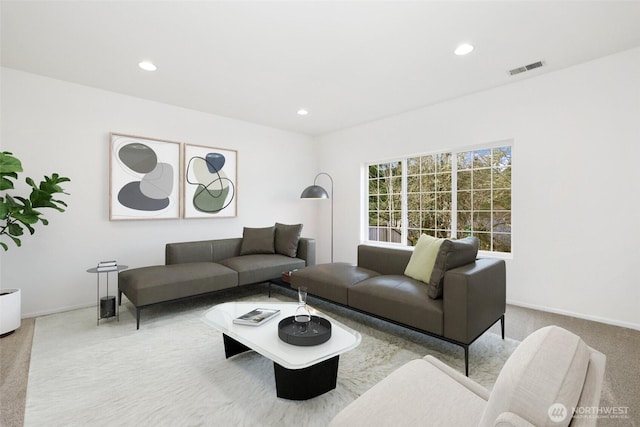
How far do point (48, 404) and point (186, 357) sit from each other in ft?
2.64

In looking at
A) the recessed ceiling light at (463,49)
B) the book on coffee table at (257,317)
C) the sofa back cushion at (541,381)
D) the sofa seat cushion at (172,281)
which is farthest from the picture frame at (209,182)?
the sofa back cushion at (541,381)

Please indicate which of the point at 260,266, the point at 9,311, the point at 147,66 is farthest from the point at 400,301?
the point at 9,311

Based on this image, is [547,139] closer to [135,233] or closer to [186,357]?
[186,357]

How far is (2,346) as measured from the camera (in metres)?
2.56

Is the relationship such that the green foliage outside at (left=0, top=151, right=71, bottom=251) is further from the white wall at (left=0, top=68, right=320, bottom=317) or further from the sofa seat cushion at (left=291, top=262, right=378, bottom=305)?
the sofa seat cushion at (left=291, top=262, right=378, bottom=305)

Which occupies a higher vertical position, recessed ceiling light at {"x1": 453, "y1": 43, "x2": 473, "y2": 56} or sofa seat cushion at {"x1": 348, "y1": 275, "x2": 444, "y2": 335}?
recessed ceiling light at {"x1": 453, "y1": 43, "x2": 473, "y2": 56}

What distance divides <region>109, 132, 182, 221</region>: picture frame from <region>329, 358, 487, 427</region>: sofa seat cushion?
152 inches

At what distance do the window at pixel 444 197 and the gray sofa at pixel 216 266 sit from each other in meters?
1.54

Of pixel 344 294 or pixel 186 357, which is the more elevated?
pixel 344 294

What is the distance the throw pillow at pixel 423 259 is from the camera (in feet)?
9.38

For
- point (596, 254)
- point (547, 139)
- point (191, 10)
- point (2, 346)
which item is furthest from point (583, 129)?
point (2, 346)

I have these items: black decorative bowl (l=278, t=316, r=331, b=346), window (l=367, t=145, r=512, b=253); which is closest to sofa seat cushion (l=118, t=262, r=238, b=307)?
black decorative bowl (l=278, t=316, r=331, b=346)

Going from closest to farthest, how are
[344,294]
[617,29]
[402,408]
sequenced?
[402,408] → [617,29] → [344,294]

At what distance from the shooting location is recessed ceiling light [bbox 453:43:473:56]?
2.74 m
